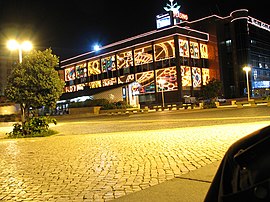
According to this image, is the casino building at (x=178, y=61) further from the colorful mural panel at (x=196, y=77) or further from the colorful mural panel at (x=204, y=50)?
the colorful mural panel at (x=204, y=50)

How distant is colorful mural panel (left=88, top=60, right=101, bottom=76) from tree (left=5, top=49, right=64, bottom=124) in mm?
58566

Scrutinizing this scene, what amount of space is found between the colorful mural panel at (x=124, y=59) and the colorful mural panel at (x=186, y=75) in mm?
12802

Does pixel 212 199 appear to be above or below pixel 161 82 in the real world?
below

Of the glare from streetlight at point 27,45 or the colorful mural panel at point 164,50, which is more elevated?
the colorful mural panel at point 164,50

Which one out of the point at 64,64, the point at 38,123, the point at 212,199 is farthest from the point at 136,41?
the point at 212,199

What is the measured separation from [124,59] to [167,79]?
1319 cm

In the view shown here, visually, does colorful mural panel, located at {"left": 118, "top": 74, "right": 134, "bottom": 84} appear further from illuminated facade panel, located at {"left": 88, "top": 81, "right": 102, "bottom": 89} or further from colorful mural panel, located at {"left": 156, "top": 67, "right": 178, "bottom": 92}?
illuminated facade panel, located at {"left": 88, "top": 81, "right": 102, "bottom": 89}

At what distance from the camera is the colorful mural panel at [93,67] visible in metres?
74.6

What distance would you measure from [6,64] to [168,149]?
111 m

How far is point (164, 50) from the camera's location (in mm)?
59375

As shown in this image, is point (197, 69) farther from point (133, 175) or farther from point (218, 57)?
point (133, 175)

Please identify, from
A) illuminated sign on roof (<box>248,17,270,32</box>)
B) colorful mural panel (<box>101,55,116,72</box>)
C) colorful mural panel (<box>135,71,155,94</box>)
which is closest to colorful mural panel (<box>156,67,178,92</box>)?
colorful mural panel (<box>135,71,155,94</box>)

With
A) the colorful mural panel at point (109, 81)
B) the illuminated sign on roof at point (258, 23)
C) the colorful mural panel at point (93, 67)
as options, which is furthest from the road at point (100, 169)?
the illuminated sign on roof at point (258, 23)

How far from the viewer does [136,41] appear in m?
63.7
